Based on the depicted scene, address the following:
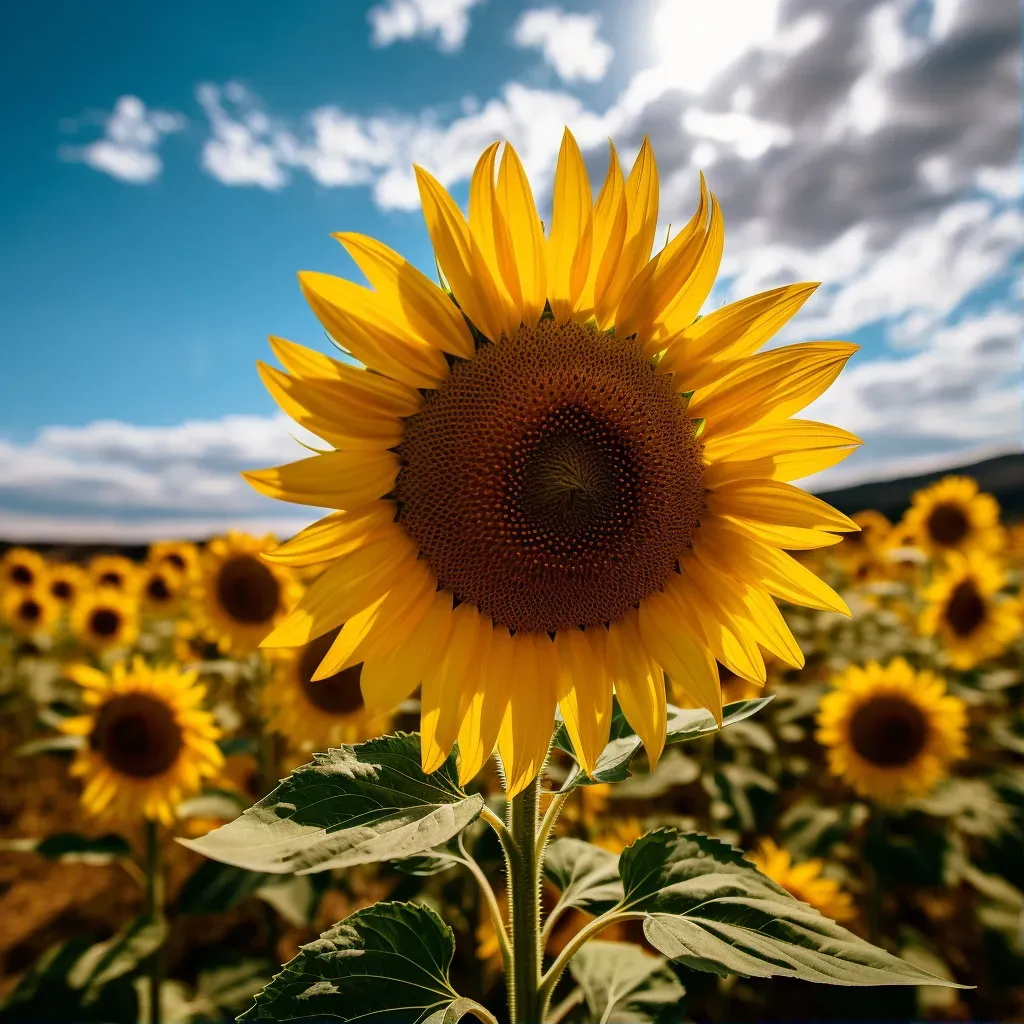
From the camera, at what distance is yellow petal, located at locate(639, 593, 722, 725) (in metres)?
1.56

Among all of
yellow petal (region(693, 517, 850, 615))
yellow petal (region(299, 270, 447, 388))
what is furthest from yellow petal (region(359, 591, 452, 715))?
yellow petal (region(693, 517, 850, 615))

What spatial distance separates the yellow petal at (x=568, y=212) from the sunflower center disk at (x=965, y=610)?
20.4 ft

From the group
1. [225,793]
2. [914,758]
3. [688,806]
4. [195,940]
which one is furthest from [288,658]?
[914,758]

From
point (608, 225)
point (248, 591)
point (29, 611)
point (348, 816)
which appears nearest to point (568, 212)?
point (608, 225)

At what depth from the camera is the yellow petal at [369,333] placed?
137 cm

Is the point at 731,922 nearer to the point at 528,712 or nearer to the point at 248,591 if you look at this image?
the point at 528,712

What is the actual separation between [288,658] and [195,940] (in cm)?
240

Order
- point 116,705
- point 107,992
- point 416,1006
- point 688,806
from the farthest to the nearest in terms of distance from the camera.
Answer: point 688,806
point 116,705
point 107,992
point 416,1006

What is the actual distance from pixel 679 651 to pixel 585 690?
0.23m

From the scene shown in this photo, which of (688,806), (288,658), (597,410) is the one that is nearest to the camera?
(597,410)

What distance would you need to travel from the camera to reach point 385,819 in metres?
1.34

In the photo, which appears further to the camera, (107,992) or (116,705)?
(116,705)

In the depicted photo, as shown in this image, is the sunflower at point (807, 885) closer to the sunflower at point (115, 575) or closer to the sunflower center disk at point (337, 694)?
the sunflower center disk at point (337, 694)

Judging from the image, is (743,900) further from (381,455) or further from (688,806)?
(688,806)
